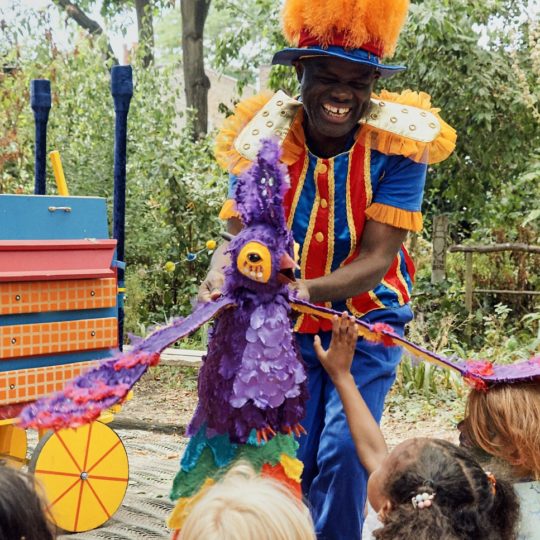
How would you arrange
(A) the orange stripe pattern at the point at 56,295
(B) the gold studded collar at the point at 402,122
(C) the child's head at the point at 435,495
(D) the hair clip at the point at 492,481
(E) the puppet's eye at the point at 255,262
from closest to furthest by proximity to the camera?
(C) the child's head at the point at 435,495, (D) the hair clip at the point at 492,481, (E) the puppet's eye at the point at 255,262, (B) the gold studded collar at the point at 402,122, (A) the orange stripe pattern at the point at 56,295

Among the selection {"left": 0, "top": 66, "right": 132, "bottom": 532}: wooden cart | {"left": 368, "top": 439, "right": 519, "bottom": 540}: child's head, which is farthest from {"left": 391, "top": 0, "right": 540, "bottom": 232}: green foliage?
{"left": 368, "top": 439, "right": 519, "bottom": 540}: child's head

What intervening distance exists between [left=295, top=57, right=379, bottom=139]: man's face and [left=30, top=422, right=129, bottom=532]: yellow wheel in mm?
1640

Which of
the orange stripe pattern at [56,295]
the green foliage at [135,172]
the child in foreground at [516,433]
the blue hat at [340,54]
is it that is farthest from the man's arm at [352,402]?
the green foliage at [135,172]

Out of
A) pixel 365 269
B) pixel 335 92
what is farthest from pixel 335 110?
pixel 365 269

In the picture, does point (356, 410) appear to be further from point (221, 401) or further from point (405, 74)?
point (405, 74)

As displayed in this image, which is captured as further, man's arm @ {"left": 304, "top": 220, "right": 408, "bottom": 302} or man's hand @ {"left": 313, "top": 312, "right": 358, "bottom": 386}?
man's arm @ {"left": 304, "top": 220, "right": 408, "bottom": 302}

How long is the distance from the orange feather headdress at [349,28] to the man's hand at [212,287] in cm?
68

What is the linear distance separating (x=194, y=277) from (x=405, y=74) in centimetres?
245

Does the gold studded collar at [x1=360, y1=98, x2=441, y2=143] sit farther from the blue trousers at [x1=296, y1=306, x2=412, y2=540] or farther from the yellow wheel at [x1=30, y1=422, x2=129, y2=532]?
the yellow wheel at [x1=30, y1=422, x2=129, y2=532]

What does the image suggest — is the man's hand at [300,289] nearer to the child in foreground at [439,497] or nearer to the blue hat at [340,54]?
the child in foreground at [439,497]

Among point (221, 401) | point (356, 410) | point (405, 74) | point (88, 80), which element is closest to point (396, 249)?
point (356, 410)

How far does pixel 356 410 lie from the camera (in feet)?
8.63

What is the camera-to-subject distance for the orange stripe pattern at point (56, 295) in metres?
3.34

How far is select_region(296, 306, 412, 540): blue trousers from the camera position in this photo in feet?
9.37
